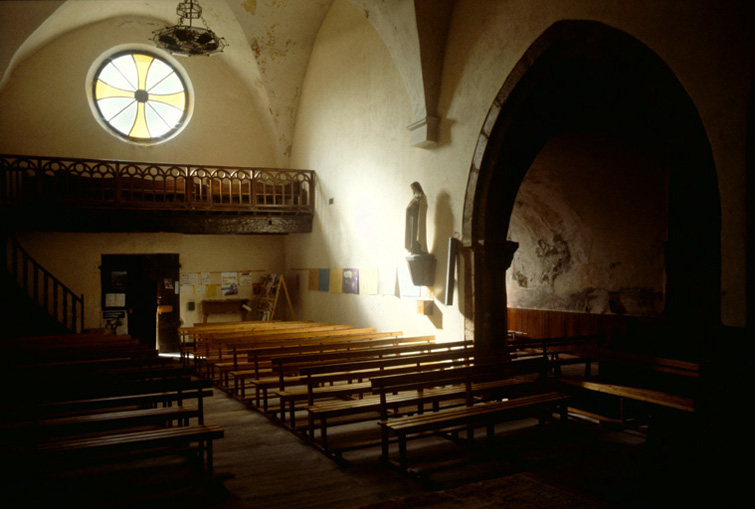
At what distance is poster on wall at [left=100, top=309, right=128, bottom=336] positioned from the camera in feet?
43.0

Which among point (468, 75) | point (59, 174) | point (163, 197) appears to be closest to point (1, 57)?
point (59, 174)

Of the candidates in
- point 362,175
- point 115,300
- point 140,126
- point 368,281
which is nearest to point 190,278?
point 115,300

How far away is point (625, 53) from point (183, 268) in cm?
1117

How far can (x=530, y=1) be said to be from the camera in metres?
6.55

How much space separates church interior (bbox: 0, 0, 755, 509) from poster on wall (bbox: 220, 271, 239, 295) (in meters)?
0.05

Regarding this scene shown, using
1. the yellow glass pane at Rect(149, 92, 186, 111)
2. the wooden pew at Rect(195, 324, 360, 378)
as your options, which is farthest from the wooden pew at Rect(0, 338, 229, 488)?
the yellow glass pane at Rect(149, 92, 186, 111)

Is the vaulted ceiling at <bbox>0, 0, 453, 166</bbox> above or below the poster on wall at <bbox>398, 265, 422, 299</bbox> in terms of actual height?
above

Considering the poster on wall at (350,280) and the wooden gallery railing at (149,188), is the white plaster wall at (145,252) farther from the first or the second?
the poster on wall at (350,280)

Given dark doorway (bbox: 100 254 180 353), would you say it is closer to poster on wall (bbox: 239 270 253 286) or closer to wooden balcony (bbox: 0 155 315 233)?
poster on wall (bbox: 239 270 253 286)

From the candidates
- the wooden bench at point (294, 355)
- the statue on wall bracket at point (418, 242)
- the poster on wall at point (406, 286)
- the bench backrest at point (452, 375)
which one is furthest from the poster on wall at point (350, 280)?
the bench backrest at point (452, 375)

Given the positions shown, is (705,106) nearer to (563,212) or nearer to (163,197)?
(563,212)

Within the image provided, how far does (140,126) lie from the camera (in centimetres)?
1410

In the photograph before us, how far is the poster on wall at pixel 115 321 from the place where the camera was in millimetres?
13094

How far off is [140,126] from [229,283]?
4.40 metres
